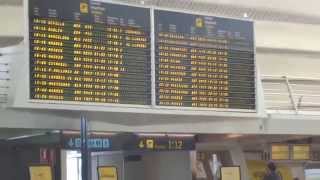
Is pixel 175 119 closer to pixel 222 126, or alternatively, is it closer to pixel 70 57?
pixel 222 126

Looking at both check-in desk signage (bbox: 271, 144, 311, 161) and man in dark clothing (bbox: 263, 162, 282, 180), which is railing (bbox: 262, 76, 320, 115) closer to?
check-in desk signage (bbox: 271, 144, 311, 161)

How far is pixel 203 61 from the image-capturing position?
7.79 metres

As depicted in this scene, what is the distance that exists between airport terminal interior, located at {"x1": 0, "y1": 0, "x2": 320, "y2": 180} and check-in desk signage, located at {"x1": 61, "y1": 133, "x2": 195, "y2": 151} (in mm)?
12

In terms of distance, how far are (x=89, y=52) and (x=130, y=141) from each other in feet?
3.61

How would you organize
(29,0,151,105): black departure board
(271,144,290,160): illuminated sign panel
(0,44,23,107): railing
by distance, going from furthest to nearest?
(271,144,290,160): illuminated sign panel → (0,44,23,107): railing → (29,0,151,105): black departure board

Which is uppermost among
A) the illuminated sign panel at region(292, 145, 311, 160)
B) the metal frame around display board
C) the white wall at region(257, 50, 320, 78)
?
the white wall at region(257, 50, 320, 78)

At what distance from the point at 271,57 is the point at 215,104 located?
228 centimetres

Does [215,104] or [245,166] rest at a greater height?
[215,104]

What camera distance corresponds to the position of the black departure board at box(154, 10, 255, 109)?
7488 mm

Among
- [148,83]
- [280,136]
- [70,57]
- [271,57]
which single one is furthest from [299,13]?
[70,57]

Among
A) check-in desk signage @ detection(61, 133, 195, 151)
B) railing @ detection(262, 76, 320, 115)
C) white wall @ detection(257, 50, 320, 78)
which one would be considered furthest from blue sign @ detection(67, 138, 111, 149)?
white wall @ detection(257, 50, 320, 78)

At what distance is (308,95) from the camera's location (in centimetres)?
971

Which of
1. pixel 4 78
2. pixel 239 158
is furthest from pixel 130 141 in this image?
pixel 239 158

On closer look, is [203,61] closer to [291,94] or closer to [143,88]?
[143,88]
